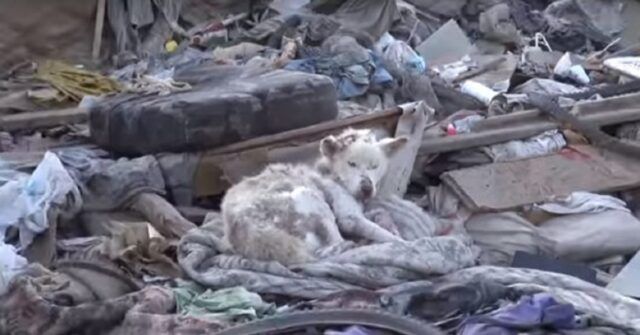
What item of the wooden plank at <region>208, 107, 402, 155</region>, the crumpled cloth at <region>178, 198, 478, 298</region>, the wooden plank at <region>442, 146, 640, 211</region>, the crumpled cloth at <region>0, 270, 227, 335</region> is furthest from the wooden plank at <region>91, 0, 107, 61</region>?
the crumpled cloth at <region>0, 270, 227, 335</region>

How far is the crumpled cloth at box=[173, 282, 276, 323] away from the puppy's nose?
85cm

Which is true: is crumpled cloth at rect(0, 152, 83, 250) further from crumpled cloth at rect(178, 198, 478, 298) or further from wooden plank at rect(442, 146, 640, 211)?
wooden plank at rect(442, 146, 640, 211)

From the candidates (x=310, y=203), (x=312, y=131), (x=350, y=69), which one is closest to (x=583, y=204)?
(x=310, y=203)

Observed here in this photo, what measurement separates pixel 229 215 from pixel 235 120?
1416mm

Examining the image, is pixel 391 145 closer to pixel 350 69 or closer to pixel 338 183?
pixel 338 183

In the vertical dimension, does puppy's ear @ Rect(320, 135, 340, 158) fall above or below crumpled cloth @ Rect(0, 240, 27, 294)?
above

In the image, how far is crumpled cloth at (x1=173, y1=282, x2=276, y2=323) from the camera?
490 cm

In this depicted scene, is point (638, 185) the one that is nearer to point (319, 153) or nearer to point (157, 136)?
point (319, 153)

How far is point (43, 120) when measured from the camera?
302 inches

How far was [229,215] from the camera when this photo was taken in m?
5.33

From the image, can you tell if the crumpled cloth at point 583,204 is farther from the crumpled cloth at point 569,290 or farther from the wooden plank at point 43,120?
the wooden plank at point 43,120

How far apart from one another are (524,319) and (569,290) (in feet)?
1.46

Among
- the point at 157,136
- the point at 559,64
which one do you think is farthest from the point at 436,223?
the point at 559,64

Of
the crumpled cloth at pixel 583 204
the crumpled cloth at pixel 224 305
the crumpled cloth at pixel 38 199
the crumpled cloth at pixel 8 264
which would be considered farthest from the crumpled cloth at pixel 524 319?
the crumpled cloth at pixel 38 199
